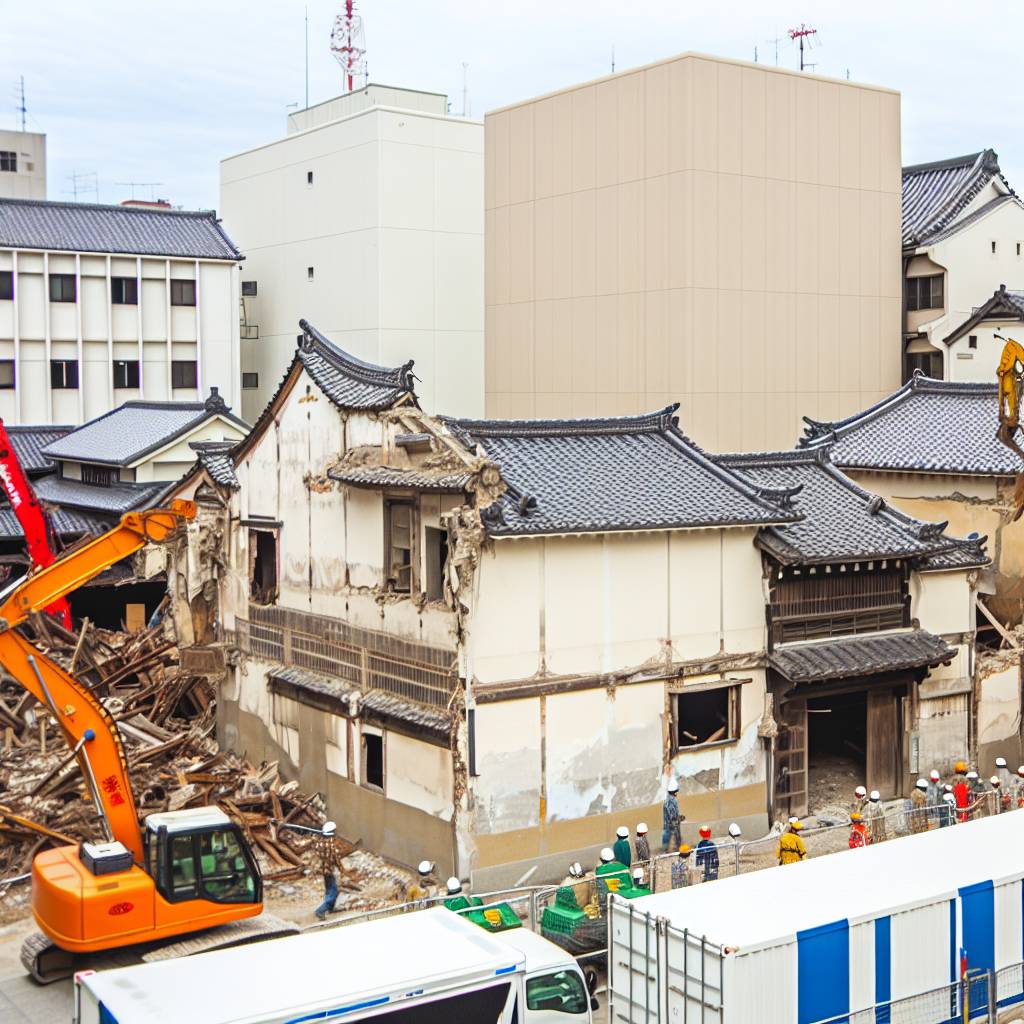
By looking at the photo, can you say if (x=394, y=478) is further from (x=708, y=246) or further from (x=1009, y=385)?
(x=708, y=246)

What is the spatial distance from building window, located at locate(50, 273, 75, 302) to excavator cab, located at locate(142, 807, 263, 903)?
43.4m

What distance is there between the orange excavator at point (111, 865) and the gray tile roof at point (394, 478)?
5.25m

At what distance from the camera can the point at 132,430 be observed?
52.6 meters

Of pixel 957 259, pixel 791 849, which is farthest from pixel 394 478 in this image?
pixel 957 259

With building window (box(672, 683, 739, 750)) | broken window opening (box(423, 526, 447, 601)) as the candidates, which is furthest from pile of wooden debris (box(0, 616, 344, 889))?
building window (box(672, 683, 739, 750))

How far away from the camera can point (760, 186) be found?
4619 cm

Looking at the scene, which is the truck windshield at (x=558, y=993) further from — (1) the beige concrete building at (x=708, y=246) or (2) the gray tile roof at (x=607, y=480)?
(1) the beige concrete building at (x=708, y=246)

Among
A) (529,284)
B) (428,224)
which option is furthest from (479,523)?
(428,224)

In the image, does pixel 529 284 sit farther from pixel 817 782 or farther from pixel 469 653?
pixel 469 653

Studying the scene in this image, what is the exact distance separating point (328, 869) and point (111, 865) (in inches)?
178

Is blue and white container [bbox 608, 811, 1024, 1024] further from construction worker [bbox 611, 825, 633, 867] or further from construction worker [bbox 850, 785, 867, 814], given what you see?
construction worker [bbox 850, 785, 867, 814]

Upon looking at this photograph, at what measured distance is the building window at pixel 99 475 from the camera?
49.8 m

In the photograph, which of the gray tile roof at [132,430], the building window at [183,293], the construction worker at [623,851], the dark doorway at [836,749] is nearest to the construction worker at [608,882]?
the construction worker at [623,851]

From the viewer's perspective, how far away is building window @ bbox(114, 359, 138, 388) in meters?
61.2
